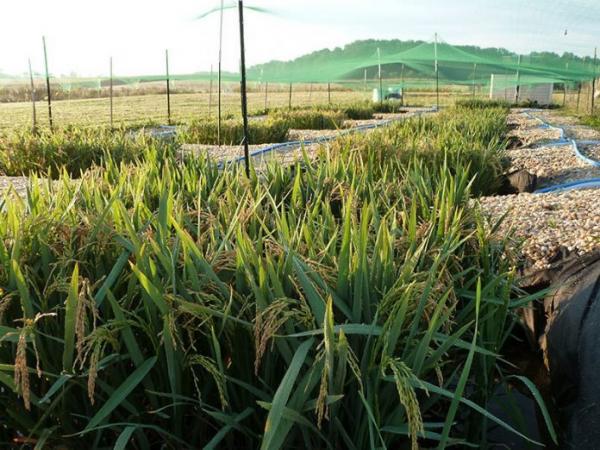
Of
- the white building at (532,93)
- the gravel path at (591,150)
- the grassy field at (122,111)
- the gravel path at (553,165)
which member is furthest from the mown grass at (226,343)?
the white building at (532,93)

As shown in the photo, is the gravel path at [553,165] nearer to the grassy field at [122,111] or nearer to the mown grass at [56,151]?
the mown grass at [56,151]

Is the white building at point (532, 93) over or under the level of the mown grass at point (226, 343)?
over

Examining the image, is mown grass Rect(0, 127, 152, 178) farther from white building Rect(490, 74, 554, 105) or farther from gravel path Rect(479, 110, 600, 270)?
white building Rect(490, 74, 554, 105)

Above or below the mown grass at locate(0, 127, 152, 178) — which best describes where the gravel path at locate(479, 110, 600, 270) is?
below

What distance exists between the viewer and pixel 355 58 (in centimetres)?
1322

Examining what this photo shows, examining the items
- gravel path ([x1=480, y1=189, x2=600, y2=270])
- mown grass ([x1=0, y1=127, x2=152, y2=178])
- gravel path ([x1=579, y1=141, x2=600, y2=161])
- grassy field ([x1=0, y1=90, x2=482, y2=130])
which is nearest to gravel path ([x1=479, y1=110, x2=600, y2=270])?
gravel path ([x1=480, y1=189, x2=600, y2=270])

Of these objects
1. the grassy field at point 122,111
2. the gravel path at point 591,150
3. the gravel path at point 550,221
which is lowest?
the gravel path at point 550,221

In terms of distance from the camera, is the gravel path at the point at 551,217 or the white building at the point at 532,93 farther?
the white building at the point at 532,93

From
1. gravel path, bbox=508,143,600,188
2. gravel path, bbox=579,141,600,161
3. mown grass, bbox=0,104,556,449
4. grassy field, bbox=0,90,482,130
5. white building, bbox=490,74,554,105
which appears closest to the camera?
mown grass, bbox=0,104,556,449

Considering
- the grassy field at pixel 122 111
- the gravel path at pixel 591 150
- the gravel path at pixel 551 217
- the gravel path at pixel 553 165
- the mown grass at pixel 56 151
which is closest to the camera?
the gravel path at pixel 551 217

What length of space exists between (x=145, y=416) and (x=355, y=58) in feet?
41.7

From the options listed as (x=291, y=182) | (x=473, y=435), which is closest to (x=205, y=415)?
(x=473, y=435)

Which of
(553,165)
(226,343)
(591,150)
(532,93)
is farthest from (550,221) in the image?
(532,93)

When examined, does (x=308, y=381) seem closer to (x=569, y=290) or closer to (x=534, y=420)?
(x=534, y=420)
